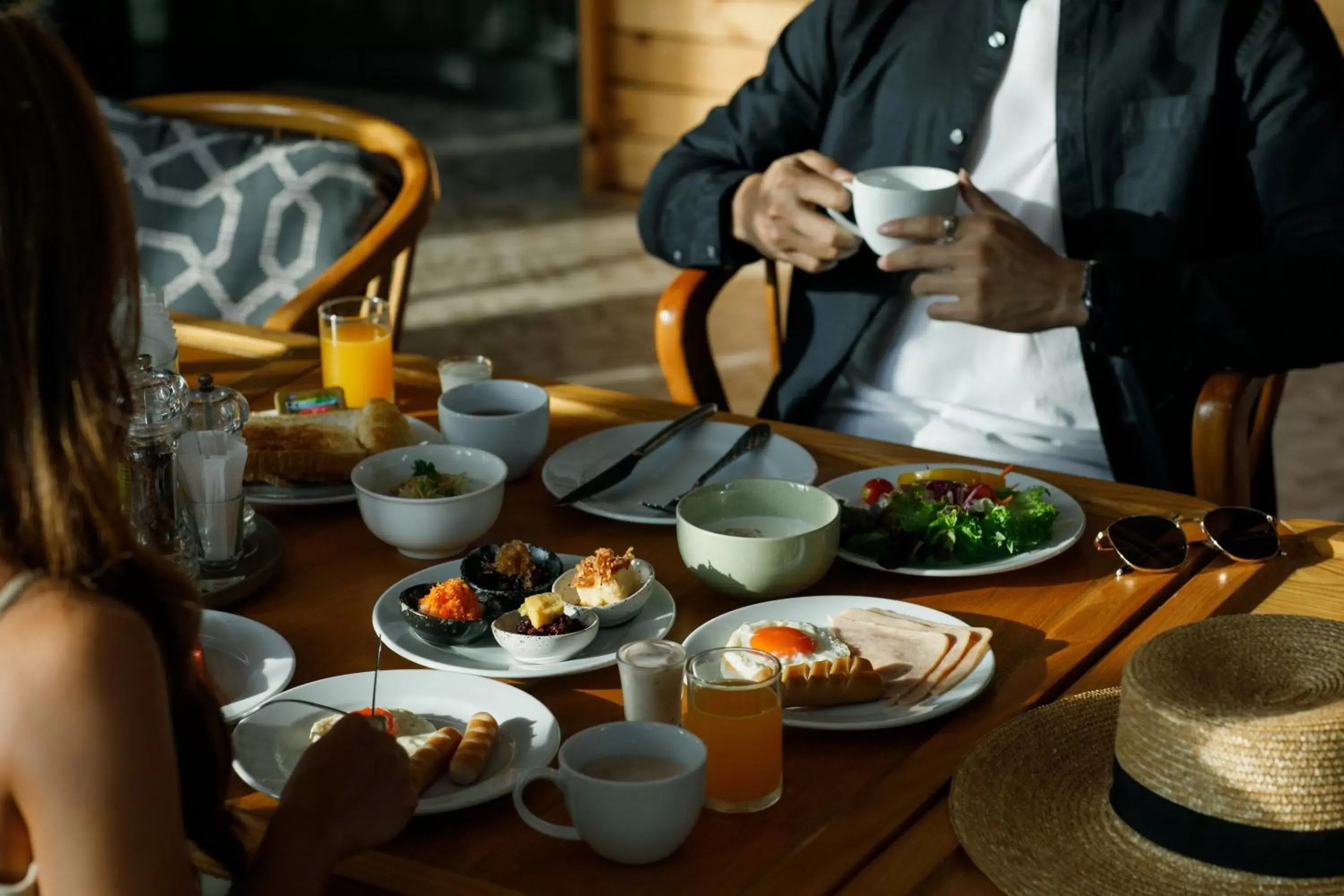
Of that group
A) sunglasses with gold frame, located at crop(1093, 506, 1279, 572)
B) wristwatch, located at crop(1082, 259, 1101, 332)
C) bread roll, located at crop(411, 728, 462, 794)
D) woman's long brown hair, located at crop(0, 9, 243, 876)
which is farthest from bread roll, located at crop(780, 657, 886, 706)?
wristwatch, located at crop(1082, 259, 1101, 332)

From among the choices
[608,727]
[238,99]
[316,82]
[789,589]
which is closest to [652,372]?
[238,99]

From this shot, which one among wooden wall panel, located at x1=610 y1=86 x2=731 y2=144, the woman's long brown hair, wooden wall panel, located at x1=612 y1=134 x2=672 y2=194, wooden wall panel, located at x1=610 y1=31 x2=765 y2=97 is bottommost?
wooden wall panel, located at x1=612 y1=134 x2=672 y2=194

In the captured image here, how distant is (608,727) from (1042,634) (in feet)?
1.43

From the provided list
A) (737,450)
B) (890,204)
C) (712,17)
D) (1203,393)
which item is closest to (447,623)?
(737,450)

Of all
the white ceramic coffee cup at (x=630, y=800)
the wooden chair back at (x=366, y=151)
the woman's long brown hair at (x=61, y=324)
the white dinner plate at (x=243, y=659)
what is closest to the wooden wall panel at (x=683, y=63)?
the wooden chair back at (x=366, y=151)

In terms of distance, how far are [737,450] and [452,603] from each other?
470 mm

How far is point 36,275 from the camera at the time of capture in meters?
0.79

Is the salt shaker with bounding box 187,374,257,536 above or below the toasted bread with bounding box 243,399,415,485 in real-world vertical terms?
above

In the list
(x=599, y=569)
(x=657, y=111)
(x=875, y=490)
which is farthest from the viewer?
(x=657, y=111)

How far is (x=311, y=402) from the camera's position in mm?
1686

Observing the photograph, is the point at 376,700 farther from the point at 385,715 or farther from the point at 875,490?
the point at 875,490

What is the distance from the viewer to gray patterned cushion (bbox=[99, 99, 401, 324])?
2436 mm

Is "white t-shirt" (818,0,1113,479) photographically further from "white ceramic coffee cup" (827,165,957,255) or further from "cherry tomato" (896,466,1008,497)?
"cherry tomato" (896,466,1008,497)

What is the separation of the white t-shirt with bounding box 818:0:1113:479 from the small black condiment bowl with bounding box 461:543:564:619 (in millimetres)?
803
